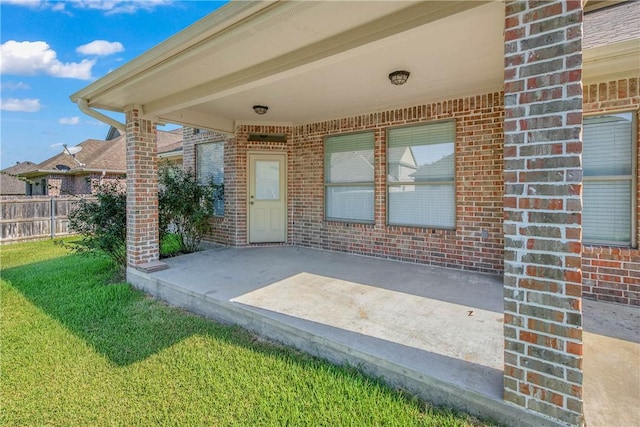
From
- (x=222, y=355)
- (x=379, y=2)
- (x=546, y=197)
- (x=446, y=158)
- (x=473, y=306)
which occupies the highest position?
(x=379, y=2)

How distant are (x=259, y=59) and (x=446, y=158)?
3.13 m

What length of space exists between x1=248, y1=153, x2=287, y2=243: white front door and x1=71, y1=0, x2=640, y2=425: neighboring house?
1.2 inches

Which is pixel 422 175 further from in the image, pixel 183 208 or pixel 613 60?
pixel 183 208

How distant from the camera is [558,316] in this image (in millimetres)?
1637

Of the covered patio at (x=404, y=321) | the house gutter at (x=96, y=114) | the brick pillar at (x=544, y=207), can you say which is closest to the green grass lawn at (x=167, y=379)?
the covered patio at (x=404, y=321)

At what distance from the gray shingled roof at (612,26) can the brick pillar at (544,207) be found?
74.8 inches

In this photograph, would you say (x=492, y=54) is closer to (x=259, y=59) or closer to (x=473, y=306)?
(x=259, y=59)

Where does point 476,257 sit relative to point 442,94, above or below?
below

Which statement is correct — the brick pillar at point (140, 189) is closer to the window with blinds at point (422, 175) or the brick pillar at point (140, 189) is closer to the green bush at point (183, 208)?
the green bush at point (183, 208)

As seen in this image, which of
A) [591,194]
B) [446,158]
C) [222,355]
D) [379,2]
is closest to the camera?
[379,2]

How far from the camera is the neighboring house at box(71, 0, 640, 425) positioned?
1652mm

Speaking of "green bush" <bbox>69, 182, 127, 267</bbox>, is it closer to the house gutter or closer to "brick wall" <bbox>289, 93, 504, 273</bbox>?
the house gutter

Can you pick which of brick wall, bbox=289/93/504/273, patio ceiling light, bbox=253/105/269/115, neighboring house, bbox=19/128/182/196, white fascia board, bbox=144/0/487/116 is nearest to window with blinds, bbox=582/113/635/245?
brick wall, bbox=289/93/504/273

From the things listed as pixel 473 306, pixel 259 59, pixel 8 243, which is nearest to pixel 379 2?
pixel 259 59
